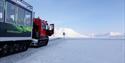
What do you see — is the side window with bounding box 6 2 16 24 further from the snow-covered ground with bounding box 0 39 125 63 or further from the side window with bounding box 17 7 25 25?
the snow-covered ground with bounding box 0 39 125 63

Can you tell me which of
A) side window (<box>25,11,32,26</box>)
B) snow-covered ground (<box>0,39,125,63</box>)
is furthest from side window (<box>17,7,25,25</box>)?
snow-covered ground (<box>0,39,125,63</box>)

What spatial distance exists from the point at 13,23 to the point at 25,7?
2.60m

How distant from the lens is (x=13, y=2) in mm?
12234

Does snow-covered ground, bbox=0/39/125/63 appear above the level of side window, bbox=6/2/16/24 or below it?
below

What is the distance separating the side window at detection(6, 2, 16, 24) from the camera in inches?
456

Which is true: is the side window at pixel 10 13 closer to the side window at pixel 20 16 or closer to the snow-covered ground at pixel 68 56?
the side window at pixel 20 16

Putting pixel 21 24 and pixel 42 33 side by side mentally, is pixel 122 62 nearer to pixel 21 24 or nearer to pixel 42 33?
pixel 21 24

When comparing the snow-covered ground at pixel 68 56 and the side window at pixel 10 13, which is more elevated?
the side window at pixel 10 13

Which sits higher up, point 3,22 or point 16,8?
point 16,8

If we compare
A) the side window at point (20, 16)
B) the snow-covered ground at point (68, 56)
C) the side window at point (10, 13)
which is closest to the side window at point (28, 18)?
the side window at point (20, 16)

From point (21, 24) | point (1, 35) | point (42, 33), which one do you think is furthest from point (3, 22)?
point (42, 33)

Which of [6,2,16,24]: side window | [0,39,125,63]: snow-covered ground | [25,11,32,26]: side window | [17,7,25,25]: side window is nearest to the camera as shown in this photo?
[0,39,125,63]: snow-covered ground

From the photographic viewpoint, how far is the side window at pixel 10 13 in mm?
11570

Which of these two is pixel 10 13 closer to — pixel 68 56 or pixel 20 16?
pixel 20 16
